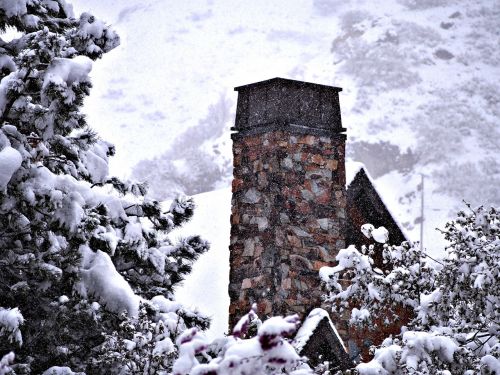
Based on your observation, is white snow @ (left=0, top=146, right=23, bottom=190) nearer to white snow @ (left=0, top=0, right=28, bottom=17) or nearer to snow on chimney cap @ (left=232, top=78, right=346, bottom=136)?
white snow @ (left=0, top=0, right=28, bottom=17)

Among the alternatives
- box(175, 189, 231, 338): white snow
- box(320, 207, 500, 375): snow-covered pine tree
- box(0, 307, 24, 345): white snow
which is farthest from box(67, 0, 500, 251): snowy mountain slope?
box(0, 307, 24, 345): white snow

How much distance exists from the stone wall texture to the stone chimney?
0.01 meters

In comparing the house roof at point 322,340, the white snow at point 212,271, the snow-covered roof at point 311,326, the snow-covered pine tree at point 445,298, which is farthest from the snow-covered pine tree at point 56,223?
the white snow at point 212,271

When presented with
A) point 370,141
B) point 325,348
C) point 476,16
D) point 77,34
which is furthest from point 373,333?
point 476,16

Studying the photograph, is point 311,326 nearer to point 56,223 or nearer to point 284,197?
point 284,197

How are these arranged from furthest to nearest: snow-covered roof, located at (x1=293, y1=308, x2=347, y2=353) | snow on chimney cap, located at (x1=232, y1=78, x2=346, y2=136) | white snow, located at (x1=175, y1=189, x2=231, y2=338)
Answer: white snow, located at (x1=175, y1=189, x2=231, y2=338)
snow on chimney cap, located at (x1=232, y1=78, x2=346, y2=136)
snow-covered roof, located at (x1=293, y1=308, x2=347, y2=353)

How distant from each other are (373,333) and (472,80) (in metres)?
88.5

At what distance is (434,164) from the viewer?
72562mm

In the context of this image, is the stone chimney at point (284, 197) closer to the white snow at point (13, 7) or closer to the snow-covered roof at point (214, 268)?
the snow-covered roof at point (214, 268)

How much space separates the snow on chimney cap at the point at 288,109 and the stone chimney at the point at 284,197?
0.01m

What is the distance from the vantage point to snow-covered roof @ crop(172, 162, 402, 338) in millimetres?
8508

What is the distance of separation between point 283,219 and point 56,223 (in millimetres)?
2916

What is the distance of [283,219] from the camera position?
23.8 ft

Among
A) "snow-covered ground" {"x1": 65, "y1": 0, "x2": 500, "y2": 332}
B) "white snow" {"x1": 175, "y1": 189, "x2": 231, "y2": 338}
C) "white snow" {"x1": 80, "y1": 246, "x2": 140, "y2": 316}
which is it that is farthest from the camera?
"snow-covered ground" {"x1": 65, "y1": 0, "x2": 500, "y2": 332}
